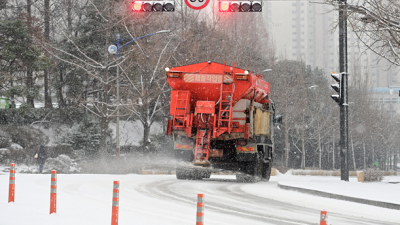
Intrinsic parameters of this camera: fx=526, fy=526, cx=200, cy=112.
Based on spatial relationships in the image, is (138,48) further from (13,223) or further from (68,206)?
(13,223)

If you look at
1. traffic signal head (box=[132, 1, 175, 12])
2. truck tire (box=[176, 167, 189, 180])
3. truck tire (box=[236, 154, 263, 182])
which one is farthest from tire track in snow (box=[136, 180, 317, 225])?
traffic signal head (box=[132, 1, 175, 12])

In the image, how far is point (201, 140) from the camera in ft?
57.1

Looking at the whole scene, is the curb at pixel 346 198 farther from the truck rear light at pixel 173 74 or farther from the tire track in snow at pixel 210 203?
the truck rear light at pixel 173 74

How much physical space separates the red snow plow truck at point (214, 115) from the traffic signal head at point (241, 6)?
97.2 inches

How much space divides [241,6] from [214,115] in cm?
369

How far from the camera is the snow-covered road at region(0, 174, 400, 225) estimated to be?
364 inches

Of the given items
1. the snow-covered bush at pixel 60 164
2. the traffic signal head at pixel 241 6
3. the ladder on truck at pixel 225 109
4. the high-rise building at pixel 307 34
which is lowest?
the snow-covered bush at pixel 60 164

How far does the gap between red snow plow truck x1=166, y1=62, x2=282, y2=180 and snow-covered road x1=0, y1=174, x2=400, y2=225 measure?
2.42m

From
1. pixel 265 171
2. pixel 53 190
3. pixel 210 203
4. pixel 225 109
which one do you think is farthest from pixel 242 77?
pixel 53 190

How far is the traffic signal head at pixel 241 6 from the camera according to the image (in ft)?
50.9

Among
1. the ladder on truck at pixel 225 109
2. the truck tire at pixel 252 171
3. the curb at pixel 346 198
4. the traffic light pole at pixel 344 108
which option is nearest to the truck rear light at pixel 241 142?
the truck tire at pixel 252 171

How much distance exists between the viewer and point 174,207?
11.2 m

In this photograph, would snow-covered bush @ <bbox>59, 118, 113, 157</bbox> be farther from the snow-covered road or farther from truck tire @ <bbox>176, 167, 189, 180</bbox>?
the snow-covered road

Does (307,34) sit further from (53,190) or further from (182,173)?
(53,190)
